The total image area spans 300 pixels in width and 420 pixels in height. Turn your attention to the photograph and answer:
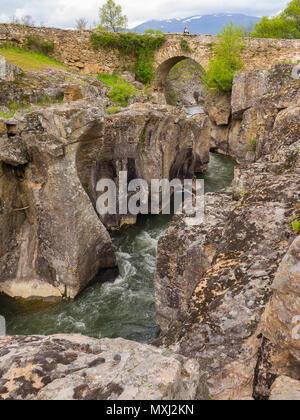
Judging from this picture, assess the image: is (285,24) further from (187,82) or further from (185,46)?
(187,82)

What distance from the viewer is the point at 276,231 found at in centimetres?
338

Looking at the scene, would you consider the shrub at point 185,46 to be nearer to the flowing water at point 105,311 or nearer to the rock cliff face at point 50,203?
the rock cliff face at point 50,203

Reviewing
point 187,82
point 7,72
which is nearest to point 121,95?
point 7,72

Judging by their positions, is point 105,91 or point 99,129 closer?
point 99,129

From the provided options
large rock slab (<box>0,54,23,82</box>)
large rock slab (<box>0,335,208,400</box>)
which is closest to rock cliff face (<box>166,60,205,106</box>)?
large rock slab (<box>0,54,23,82</box>)

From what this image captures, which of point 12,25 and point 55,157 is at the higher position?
point 12,25

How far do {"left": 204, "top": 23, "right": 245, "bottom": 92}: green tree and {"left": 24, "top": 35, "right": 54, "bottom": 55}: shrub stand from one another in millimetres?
10391

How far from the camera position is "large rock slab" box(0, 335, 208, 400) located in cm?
184

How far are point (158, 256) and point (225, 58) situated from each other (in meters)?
20.2

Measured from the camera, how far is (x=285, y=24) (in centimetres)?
2897

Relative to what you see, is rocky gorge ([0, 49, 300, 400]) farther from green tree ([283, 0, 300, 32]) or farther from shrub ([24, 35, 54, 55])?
green tree ([283, 0, 300, 32])

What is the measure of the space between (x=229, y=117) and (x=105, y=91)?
30.3 feet

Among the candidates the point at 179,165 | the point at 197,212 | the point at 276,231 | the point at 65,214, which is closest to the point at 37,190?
the point at 65,214
